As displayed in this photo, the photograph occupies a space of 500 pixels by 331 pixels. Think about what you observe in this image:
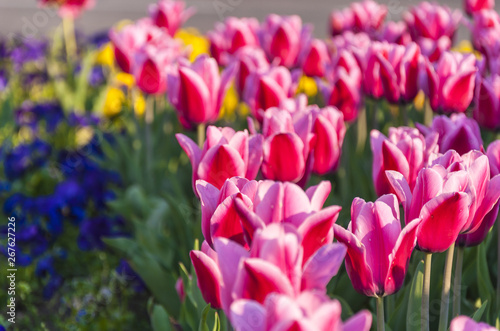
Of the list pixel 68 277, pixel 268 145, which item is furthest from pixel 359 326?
pixel 68 277

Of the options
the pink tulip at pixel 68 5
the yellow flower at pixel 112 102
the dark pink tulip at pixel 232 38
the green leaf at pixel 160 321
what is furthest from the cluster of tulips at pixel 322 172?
the pink tulip at pixel 68 5

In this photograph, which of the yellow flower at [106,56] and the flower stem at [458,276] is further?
the yellow flower at [106,56]

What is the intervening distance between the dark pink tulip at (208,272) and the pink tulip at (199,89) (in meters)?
1.20

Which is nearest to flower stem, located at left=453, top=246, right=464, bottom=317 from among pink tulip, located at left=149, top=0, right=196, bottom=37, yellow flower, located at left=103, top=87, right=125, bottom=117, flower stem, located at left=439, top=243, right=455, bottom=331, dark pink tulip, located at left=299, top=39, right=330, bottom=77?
flower stem, located at left=439, top=243, right=455, bottom=331

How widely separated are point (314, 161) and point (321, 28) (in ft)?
33.7

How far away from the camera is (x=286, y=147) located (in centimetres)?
168

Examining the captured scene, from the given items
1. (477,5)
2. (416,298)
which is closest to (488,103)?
(416,298)

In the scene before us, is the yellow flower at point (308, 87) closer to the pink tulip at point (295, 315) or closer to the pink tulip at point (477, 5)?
the pink tulip at point (477, 5)

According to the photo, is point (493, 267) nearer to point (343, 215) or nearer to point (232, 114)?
point (343, 215)

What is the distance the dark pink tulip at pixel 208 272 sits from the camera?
113 cm

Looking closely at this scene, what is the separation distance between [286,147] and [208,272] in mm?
613

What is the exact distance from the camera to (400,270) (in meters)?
1.21

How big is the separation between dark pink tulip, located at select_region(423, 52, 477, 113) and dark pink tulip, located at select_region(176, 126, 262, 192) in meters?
0.94

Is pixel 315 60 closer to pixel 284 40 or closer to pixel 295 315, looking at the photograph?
pixel 284 40
